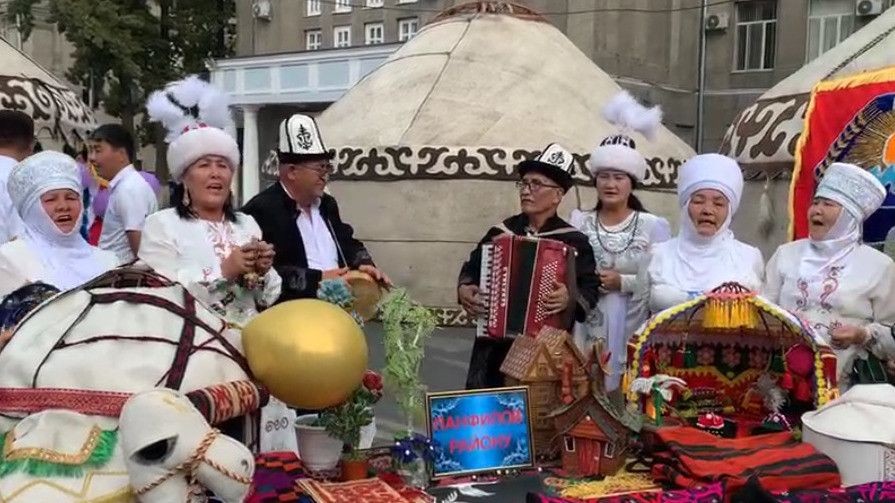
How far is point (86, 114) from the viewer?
24.6 ft

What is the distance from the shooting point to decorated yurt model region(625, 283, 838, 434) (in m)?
2.58

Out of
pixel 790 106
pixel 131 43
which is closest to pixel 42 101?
pixel 790 106

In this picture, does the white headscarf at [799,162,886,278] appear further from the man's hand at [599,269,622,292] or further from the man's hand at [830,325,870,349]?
the man's hand at [599,269,622,292]

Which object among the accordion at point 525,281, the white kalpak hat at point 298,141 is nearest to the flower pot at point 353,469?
the accordion at point 525,281

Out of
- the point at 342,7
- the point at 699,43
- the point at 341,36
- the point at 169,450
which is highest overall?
the point at 342,7

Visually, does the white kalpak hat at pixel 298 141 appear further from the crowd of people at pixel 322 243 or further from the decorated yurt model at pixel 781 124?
the decorated yurt model at pixel 781 124

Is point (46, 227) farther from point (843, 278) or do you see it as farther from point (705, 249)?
point (843, 278)

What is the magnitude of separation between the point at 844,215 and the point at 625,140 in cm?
122

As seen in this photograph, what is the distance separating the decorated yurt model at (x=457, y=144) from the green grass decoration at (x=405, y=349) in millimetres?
4329

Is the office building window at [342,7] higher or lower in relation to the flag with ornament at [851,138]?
higher

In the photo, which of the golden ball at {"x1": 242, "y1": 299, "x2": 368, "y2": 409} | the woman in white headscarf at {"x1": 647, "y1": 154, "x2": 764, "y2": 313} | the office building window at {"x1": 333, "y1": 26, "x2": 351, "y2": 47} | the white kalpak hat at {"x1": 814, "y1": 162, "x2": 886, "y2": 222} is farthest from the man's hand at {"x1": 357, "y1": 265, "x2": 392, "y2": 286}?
the office building window at {"x1": 333, "y1": 26, "x2": 351, "y2": 47}

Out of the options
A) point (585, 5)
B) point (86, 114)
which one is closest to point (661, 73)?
point (585, 5)

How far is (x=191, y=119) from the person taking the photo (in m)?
3.05

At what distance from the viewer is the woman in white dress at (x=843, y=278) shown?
8.83ft
